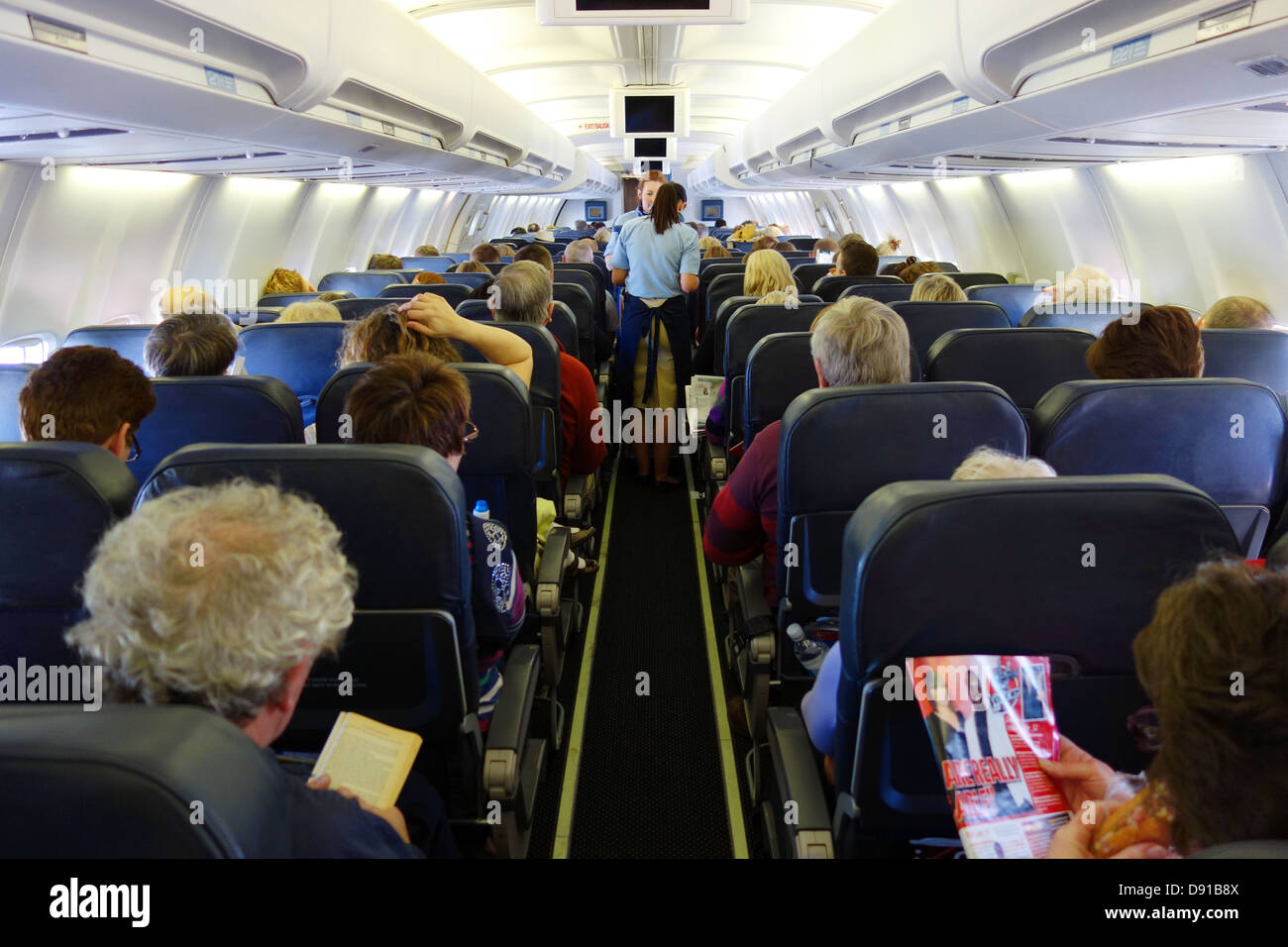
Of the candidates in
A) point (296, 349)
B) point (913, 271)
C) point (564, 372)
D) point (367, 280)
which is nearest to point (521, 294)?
point (564, 372)

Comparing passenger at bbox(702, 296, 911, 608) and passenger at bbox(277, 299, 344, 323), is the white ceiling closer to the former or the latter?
passenger at bbox(277, 299, 344, 323)

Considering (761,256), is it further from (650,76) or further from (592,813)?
(650,76)

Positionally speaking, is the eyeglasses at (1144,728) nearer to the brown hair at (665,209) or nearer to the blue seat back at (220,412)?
the blue seat back at (220,412)

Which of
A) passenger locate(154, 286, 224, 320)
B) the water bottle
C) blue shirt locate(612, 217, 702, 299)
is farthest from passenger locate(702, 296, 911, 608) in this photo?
blue shirt locate(612, 217, 702, 299)

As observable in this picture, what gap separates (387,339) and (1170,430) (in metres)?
2.45

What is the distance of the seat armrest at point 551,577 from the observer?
2.99 meters

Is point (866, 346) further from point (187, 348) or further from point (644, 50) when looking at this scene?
point (644, 50)

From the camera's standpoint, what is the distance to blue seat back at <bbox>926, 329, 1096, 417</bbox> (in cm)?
338

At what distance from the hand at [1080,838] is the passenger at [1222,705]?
204 millimetres

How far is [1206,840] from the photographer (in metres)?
0.94

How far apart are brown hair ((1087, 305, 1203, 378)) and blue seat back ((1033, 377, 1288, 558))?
0.36 m

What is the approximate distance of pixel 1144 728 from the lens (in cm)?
148

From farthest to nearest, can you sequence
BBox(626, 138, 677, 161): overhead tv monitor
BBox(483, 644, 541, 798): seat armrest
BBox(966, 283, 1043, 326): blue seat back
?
BBox(626, 138, 677, 161): overhead tv monitor < BBox(966, 283, 1043, 326): blue seat back < BBox(483, 644, 541, 798): seat armrest

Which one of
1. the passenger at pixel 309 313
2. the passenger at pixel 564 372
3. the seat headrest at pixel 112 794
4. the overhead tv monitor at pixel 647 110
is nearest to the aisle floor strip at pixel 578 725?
the passenger at pixel 564 372
